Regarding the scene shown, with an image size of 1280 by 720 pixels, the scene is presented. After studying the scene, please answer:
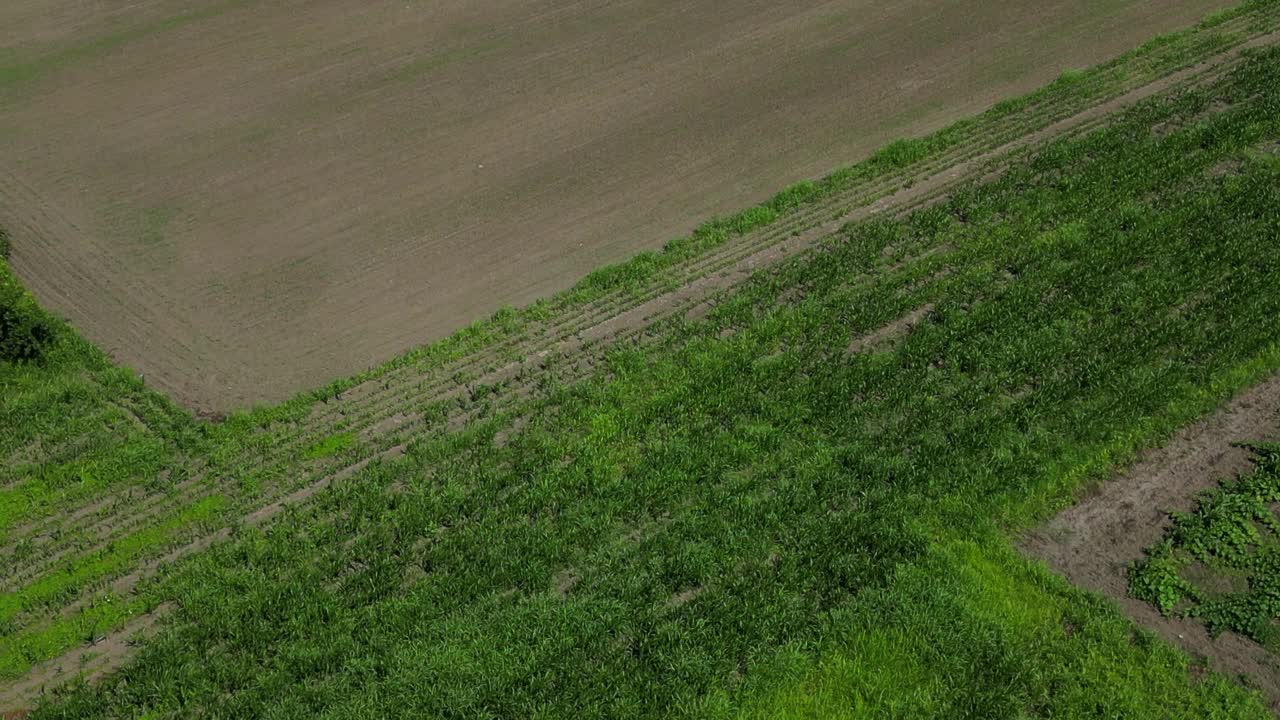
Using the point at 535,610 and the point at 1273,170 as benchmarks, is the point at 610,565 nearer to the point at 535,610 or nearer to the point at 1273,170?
the point at 535,610

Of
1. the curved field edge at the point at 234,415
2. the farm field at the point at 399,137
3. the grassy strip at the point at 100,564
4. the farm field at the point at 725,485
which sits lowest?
the farm field at the point at 725,485

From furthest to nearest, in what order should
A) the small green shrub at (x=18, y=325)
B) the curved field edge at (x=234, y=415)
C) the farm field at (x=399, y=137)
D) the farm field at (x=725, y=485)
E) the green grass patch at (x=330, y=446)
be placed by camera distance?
the farm field at (x=399, y=137) → the small green shrub at (x=18, y=325) → the green grass patch at (x=330, y=446) → the curved field edge at (x=234, y=415) → the farm field at (x=725, y=485)

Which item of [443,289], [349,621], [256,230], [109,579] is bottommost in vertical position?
[349,621]

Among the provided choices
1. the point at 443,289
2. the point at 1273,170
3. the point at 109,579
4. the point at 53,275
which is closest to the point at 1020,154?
the point at 1273,170

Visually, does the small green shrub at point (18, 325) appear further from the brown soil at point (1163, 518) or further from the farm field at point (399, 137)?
the brown soil at point (1163, 518)

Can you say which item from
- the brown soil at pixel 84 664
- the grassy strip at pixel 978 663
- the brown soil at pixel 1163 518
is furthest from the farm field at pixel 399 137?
the brown soil at pixel 1163 518

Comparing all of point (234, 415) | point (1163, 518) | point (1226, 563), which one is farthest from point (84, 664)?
point (1226, 563)

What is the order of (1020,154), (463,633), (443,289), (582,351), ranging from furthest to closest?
(1020,154), (443,289), (582,351), (463,633)
